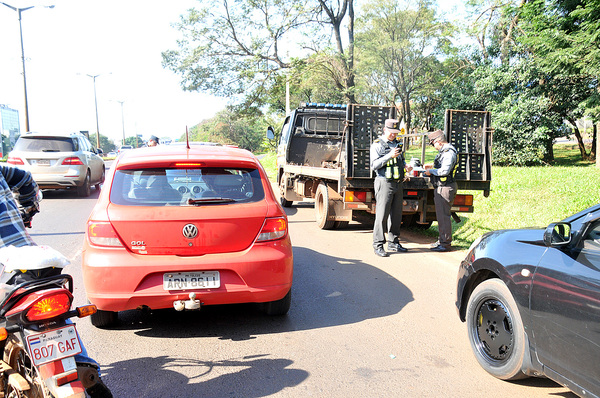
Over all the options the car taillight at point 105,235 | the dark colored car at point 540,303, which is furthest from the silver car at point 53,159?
the dark colored car at point 540,303

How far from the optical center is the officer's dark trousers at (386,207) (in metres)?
6.96

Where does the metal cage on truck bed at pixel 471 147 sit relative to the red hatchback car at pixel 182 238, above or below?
above

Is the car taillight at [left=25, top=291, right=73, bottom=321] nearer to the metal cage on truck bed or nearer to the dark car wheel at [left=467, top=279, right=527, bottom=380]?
the dark car wheel at [left=467, top=279, right=527, bottom=380]

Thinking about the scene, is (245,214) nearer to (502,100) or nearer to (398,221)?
(398,221)

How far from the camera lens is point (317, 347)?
384 cm

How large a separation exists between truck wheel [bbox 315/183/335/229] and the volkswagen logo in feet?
16.6

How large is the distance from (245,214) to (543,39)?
1428 cm

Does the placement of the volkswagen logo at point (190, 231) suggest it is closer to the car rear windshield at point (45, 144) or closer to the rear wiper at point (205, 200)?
the rear wiper at point (205, 200)

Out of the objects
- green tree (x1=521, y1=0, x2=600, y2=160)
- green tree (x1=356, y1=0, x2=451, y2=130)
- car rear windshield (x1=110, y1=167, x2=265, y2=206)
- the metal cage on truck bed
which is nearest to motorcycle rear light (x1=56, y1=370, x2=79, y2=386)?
car rear windshield (x1=110, y1=167, x2=265, y2=206)

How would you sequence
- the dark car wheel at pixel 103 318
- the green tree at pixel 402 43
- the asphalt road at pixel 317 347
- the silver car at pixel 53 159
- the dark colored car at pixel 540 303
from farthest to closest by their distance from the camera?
Answer: the green tree at pixel 402 43 < the silver car at pixel 53 159 < the dark car wheel at pixel 103 318 < the asphalt road at pixel 317 347 < the dark colored car at pixel 540 303

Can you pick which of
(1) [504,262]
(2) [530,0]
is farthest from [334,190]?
(2) [530,0]

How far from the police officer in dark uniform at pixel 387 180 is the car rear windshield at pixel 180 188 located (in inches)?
126

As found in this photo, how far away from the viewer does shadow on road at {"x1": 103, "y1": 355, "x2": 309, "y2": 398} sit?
3.10 metres

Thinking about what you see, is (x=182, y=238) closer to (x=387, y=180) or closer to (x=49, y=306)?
(x=49, y=306)
